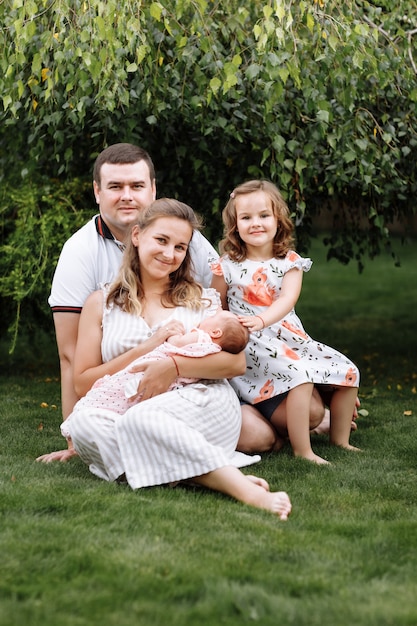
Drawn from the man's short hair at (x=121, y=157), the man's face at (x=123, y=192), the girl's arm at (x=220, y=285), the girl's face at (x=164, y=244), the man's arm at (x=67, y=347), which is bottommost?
the man's arm at (x=67, y=347)

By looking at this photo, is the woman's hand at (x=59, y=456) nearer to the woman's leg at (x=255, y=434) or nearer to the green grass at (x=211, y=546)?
the green grass at (x=211, y=546)

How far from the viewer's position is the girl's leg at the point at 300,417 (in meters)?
3.66

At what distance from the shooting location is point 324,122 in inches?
184

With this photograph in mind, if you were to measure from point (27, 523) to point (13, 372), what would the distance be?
3.84 metres

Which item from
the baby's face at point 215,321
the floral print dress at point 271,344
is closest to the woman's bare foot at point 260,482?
the baby's face at point 215,321

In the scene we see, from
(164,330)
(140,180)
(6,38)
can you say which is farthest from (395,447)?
(6,38)

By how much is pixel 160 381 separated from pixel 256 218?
0.86 metres

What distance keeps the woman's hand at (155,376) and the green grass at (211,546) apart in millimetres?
366

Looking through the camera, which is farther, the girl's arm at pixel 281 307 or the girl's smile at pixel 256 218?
the girl's smile at pixel 256 218

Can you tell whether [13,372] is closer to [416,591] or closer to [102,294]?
[102,294]

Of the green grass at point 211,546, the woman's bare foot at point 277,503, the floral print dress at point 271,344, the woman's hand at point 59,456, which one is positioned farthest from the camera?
the floral print dress at point 271,344

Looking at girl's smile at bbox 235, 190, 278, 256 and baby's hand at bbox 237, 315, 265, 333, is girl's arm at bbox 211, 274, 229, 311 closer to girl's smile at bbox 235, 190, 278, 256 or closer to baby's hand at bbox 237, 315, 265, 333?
girl's smile at bbox 235, 190, 278, 256

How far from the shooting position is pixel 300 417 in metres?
3.66

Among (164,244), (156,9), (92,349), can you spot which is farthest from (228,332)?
(156,9)
